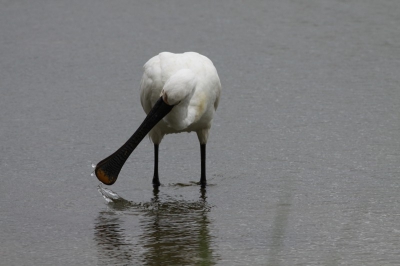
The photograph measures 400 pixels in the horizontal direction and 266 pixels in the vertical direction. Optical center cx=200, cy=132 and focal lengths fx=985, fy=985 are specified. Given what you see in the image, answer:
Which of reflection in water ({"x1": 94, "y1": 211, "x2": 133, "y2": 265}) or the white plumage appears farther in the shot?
the white plumage

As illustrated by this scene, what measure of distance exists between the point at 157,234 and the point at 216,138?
2.52 meters

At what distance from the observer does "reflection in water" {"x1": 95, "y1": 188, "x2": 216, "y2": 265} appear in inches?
221

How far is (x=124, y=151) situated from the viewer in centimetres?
712

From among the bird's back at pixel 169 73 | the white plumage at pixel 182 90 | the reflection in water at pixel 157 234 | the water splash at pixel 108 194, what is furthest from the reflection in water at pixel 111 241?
the bird's back at pixel 169 73

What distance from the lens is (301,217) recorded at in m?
6.44

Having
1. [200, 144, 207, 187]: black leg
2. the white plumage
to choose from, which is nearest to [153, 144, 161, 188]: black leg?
the white plumage

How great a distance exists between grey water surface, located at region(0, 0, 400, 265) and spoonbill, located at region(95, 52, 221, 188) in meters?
0.23

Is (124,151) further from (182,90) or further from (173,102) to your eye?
(182,90)

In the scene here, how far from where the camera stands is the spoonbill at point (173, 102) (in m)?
6.84

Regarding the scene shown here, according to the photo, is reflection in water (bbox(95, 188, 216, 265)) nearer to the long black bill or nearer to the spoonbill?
the long black bill

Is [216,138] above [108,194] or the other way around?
above

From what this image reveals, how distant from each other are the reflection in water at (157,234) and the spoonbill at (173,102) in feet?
0.93

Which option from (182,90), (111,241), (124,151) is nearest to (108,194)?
(124,151)

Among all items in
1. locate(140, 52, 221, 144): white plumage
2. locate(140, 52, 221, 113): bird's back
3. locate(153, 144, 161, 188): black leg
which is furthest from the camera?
locate(153, 144, 161, 188): black leg
